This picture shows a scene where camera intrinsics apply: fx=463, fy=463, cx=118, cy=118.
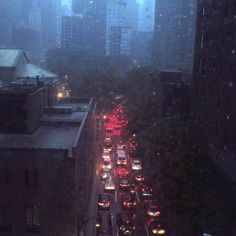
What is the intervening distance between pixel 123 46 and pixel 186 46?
91.2 ft

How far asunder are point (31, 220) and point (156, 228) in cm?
749

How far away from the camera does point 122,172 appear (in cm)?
3569

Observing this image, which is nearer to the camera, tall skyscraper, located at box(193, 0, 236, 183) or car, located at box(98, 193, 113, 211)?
tall skyscraper, located at box(193, 0, 236, 183)

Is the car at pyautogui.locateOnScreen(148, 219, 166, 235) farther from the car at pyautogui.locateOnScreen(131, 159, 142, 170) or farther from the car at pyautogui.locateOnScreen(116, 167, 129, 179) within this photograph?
the car at pyautogui.locateOnScreen(131, 159, 142, 170)

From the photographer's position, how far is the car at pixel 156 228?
2331 centimetres

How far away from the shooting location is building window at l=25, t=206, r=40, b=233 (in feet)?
60.5

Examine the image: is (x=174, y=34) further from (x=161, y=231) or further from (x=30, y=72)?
(x=161, y=231)

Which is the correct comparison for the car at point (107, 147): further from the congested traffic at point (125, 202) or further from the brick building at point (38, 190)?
the brick building at point (38, 190)

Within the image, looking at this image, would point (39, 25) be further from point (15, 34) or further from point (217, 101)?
point (217, 101)

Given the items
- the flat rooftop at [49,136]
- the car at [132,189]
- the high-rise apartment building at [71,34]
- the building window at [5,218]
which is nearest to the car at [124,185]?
the car at [132,189]

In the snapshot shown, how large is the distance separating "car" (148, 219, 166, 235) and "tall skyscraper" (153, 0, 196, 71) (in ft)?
156

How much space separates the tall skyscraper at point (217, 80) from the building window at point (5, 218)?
10140 mm

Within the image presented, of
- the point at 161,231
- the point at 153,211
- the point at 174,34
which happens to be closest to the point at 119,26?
the point at 174,34

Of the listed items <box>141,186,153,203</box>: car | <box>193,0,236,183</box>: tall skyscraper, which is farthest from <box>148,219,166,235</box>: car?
<box>193,0,236,183</box>: tall skyscraper
